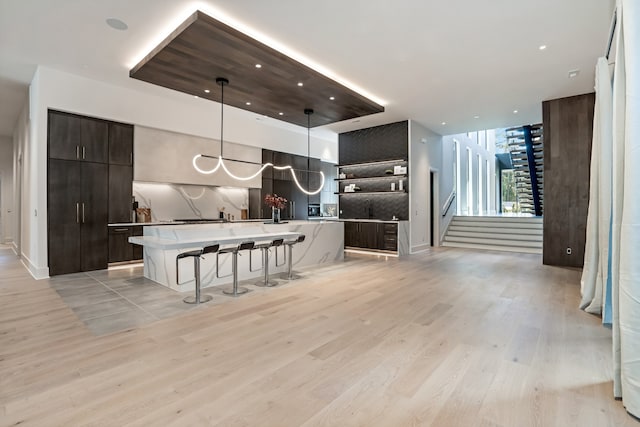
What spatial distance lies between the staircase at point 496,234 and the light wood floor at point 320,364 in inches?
195

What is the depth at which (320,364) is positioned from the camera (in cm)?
241

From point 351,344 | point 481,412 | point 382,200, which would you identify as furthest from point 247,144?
point 481,412

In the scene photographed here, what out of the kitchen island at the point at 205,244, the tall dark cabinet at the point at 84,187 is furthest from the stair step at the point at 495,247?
the tall dark cabinet at the point at 84,187

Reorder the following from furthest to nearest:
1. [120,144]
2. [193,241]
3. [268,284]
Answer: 1. [120,144]
2. [268,284]
3. [193,241]

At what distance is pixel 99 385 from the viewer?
210 centimetres

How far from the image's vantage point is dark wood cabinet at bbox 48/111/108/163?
543 centimetres

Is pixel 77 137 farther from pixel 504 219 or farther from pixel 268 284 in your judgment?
pixel 504 219

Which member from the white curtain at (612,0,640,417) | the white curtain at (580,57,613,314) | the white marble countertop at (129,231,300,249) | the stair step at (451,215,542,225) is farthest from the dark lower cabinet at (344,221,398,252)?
the white curtain at (612,0,640,417)

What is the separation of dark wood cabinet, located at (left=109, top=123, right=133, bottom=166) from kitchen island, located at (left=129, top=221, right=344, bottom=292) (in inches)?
70.4

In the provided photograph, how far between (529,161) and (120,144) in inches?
474

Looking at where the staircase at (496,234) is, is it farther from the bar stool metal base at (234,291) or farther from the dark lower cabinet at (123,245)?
the dark lower cabinet at (123,245)

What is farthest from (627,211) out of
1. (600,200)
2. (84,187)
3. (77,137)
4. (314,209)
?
(314,209)

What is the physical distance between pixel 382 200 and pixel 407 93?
3255mm

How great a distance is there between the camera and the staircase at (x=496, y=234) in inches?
342
